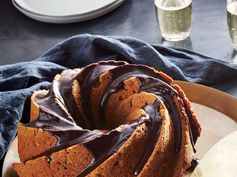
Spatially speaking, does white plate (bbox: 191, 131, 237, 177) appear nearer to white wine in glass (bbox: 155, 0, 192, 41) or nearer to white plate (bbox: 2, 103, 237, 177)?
white plate (bbox: 2, 103, 237, 177)

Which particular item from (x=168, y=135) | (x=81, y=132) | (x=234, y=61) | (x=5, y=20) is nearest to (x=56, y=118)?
(x=81, y=132)

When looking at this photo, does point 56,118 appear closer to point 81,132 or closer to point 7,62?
point 81,132

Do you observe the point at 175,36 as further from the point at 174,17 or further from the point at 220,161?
the point at 220,161

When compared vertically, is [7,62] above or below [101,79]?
below

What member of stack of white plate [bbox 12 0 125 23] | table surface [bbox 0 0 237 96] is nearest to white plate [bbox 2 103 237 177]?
table surface [bbox 0 0 237 96]

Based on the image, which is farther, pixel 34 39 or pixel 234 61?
pixel 34 39

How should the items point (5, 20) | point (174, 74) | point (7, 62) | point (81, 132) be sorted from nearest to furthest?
point (81, 132) < point (174, 74) < point (7, 62) < point (5, 20)

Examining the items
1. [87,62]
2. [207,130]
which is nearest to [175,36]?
[87,62]

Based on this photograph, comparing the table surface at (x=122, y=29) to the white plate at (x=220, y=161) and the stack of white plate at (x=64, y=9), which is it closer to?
the stack of white plate at (x=64, y=9)
